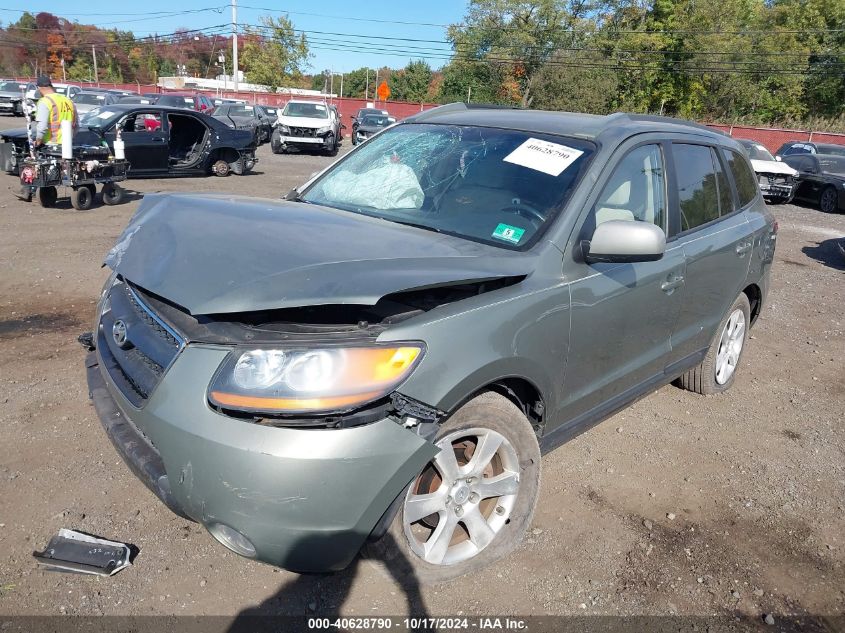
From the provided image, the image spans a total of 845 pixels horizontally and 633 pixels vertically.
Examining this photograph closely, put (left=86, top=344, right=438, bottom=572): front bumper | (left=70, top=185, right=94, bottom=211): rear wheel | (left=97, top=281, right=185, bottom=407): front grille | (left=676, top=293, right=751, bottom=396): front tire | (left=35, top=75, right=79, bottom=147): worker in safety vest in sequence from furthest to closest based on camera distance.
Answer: (left=70, top=185, right=94, bottom=211): rear wheel, (left=35, top=75, right=79, bottom=147): worker in safety vest, (left=676, top=293, right=751, bottom=396): front tire, (left=97, top=281, right=185, bottom=407): front grille, (left=86, top=344, right=438, bottom=572): front bumper

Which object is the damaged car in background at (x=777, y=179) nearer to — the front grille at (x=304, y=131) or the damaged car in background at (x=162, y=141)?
the damaged car in background at (x=162, y=141)

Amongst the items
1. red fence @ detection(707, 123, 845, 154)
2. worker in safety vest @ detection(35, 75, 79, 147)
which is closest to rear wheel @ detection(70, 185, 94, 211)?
worker in safety vest @ detection(35, 75, 79, 147)

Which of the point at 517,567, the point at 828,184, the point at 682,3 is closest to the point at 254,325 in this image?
the point at 517,567

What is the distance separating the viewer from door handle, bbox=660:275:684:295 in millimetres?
3499

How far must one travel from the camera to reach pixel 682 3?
171 feet

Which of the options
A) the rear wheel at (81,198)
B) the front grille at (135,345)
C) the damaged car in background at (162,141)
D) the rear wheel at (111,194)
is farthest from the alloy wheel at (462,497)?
the damaged car in background at (162,141)

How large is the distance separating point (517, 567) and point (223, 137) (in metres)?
14.1

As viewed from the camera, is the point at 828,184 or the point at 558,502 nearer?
the point at 558,502

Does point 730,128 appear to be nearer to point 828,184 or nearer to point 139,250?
point 828,184

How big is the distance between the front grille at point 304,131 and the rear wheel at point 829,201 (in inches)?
610

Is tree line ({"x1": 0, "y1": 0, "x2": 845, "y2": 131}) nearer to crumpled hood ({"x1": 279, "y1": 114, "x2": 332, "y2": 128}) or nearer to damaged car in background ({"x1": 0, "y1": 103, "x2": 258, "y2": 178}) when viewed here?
crumpled hood ({"x1": 279, "y1": 114, "x2": 332, "y2": 128})

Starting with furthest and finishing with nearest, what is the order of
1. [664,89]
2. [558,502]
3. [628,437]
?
[664,89]
[628,437]
[558,502]

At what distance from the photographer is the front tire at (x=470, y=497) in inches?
95.7

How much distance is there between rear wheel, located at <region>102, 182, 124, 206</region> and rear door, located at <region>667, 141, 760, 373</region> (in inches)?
384
